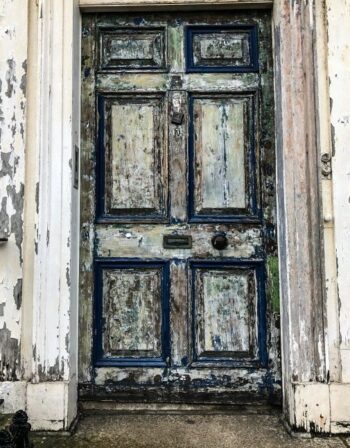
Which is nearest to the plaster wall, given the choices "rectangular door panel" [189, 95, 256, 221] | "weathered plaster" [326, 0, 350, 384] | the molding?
"weathered plaster" [326, 0, 350, 384]

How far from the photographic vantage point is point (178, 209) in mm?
3066

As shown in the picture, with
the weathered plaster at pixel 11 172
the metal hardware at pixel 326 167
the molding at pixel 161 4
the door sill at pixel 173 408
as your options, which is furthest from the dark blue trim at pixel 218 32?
the door sill at pixel 173 408

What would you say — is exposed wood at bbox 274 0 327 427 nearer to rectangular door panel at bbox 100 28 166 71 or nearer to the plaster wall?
the plaster wall

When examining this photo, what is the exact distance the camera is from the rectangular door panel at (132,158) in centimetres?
309

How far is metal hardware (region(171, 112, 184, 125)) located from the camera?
3.11 metres

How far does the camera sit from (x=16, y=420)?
225 centimetres

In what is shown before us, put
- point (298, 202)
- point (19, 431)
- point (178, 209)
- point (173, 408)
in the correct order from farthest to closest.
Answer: point (178, 209) < point (173, 408) < point (298, 202) < point (19, 431)

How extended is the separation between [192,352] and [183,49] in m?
1.80

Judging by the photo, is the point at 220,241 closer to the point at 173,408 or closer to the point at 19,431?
the point at 173,408

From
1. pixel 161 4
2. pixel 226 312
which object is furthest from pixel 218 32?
pixel 226 312

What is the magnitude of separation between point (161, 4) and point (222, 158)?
982 millimetres

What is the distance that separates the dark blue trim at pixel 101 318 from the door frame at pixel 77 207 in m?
0.16

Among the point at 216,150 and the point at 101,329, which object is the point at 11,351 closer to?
the point at 101,329

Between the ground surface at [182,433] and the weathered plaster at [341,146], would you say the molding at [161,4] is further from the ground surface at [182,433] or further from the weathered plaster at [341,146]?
the ground surface at [182,433]
